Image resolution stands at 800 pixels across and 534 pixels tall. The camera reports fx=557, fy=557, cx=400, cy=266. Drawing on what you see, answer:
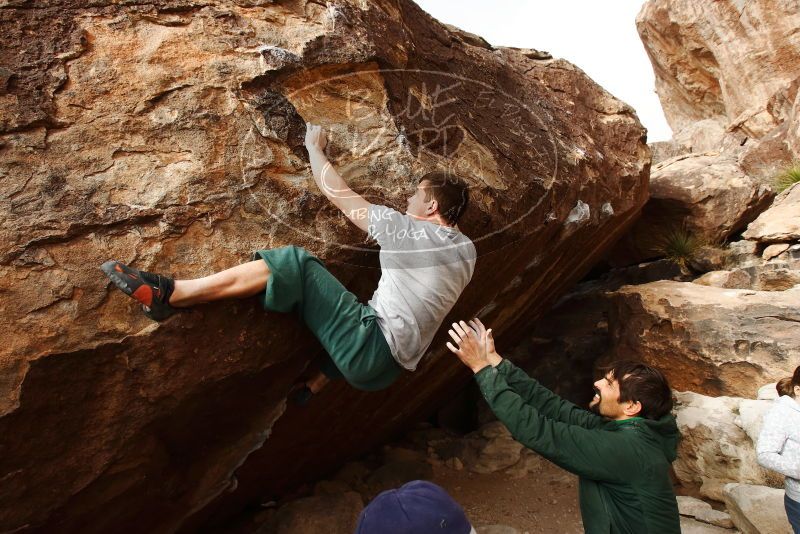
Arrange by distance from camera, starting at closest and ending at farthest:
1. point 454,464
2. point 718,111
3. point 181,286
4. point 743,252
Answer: point 181,286 → point 454,464 → point 743,252 → point 718,111

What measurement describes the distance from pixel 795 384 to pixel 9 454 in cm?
335

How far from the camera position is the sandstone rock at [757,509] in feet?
10.4

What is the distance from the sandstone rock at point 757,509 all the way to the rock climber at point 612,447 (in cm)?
128

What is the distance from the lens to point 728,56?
12242mm

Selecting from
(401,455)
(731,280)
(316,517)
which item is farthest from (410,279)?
(731,280)

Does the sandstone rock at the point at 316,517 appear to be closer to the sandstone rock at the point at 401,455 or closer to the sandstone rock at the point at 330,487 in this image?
the sandstone rock at the point at 330,487

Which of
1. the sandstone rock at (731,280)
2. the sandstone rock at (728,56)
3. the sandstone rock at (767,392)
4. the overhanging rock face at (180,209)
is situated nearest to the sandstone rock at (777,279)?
the sandstone rock at (731,280)

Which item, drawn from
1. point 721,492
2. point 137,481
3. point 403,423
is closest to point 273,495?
point 403,423

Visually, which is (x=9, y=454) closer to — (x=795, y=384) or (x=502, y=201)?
(x=502, y=201)

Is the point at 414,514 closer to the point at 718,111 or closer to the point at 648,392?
the point at 648,392

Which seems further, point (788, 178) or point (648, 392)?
point (788, 178)

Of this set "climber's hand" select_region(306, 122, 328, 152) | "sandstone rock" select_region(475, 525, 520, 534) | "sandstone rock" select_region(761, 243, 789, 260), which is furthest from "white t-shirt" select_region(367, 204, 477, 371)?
"sandstone rock" select_region(761, 243, 789, 260)

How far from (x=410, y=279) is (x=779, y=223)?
565cm

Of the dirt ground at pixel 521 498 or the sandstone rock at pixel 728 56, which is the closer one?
the dirt ground at pixel 521 498
